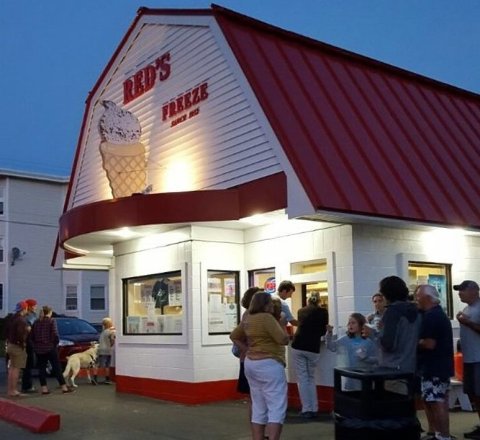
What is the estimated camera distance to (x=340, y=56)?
1314 centimetres

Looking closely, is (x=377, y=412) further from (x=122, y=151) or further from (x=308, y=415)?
(x=122, y=151)

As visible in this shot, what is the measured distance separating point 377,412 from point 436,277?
6756mm

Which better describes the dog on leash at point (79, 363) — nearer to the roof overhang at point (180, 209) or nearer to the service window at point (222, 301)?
the roof overhang at point (180, 209)

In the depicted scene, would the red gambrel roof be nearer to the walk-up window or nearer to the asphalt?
the walk-up window

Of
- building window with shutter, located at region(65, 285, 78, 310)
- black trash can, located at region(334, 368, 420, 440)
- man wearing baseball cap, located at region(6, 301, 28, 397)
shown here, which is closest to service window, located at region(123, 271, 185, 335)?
man wearing baseball cap, located at region(6, 301, 28, 397)

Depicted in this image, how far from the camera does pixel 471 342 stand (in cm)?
830

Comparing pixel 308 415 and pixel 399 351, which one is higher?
pixel 399 351

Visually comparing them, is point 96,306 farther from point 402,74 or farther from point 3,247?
point 402,74

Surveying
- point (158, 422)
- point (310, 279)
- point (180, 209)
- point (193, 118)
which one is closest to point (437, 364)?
point (310, 279)

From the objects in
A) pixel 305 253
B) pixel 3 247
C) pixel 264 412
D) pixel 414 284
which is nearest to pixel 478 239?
pixel 414 284

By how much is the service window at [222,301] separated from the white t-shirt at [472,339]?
4.80 metres

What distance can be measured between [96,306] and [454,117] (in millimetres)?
27768

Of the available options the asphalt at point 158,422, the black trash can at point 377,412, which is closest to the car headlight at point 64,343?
the asphalt at point 158,422

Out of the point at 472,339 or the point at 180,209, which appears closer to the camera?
the point at 472,339
